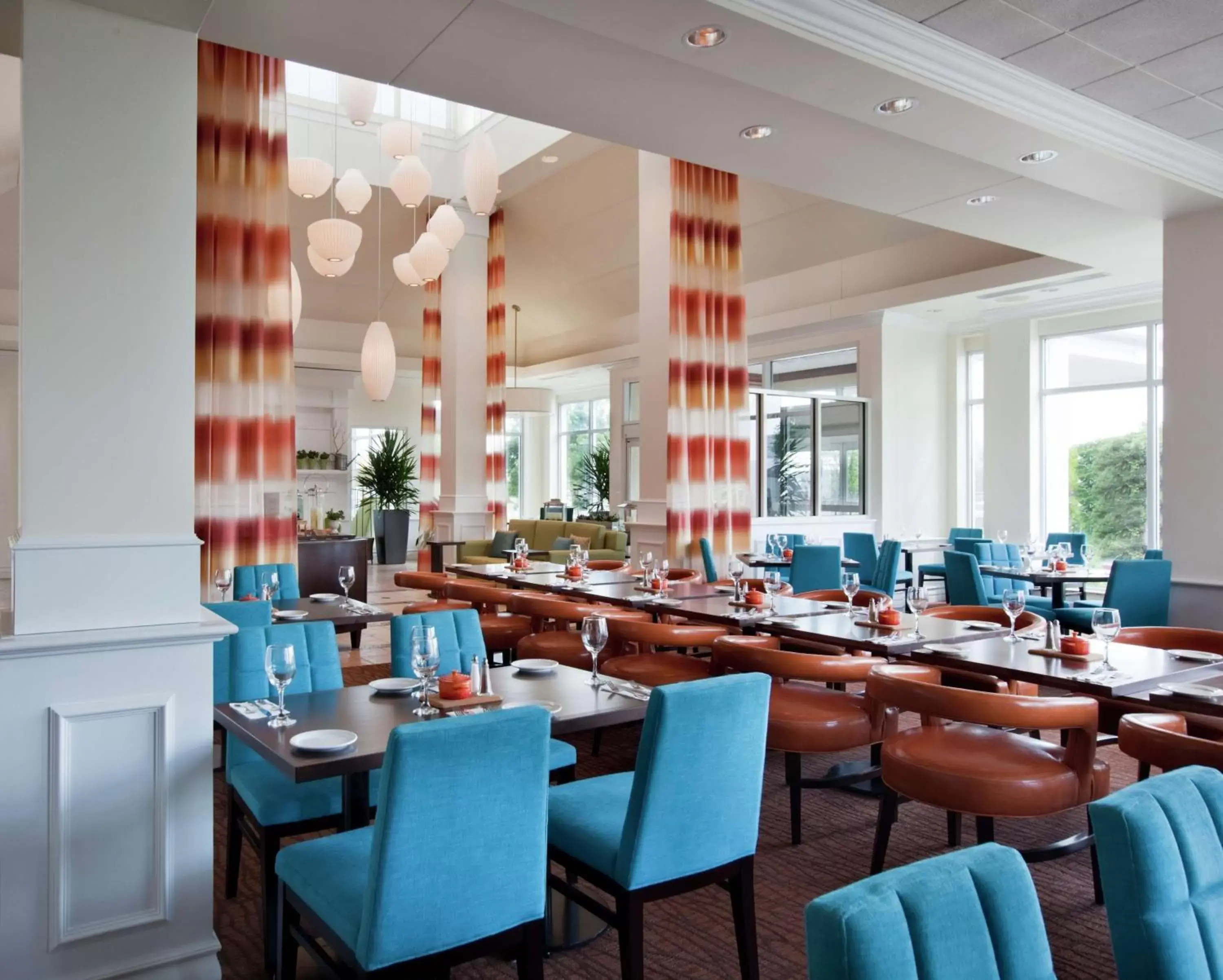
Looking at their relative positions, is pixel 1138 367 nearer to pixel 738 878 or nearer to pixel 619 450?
pixel 619 450

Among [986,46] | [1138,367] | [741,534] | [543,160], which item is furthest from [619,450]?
[986,46]

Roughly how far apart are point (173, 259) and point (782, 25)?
2.23 metres

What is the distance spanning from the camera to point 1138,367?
8.58m

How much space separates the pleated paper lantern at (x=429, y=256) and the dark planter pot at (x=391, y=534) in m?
7.65

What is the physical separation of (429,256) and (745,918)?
5788mm

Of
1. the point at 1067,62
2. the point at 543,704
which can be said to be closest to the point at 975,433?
the point at 1067,62

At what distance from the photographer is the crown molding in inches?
130

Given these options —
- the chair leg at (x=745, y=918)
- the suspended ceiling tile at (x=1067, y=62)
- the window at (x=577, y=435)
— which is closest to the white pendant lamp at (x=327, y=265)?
the suspended ceiling tile at (x=1067, y=62)

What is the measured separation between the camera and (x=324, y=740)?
2238mm

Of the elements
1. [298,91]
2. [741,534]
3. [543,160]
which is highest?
[298,91]

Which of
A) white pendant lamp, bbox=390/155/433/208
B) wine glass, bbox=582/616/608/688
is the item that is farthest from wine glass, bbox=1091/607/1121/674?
white pendant lamp, bbox=390/155/433/208

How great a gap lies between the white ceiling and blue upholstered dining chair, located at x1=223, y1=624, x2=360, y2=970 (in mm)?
3133

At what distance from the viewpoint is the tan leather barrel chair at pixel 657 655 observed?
397 centimetres

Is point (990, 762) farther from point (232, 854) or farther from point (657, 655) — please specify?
point (232, 854)
